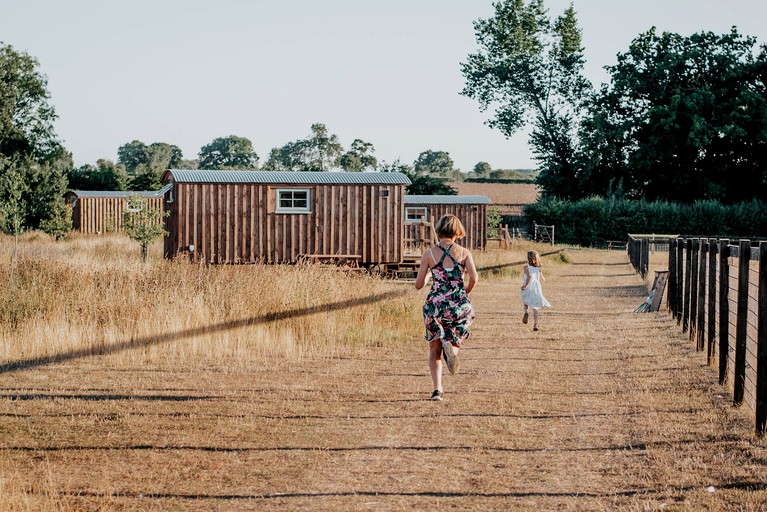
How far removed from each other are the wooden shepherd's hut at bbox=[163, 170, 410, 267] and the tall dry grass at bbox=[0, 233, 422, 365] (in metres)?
9.60

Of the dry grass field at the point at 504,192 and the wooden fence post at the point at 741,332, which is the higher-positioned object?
the dry grass field at the point at 504,192

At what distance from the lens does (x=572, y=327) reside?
44.8 feet

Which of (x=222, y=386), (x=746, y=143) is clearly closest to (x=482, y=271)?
(x=222, y=386)

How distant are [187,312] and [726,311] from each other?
21.5 feet

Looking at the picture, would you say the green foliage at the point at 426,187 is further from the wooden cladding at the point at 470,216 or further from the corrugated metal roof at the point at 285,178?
the corrugated metal roof at the point at 285,178

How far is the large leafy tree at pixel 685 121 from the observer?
5022cm

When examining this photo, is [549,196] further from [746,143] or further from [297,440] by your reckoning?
[297,440]

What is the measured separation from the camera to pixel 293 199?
2445 centimetres

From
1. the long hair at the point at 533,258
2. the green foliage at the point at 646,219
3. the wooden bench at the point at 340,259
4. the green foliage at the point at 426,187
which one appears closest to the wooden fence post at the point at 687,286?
the long hair at the point at 533,258

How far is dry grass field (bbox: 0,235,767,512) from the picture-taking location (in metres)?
5.01

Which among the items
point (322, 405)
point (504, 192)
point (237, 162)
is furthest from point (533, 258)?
point (237, 162)

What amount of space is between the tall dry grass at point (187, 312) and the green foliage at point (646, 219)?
1511 inches

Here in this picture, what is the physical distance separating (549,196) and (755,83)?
13700mm

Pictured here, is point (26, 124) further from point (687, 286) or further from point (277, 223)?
point (687, 286)
